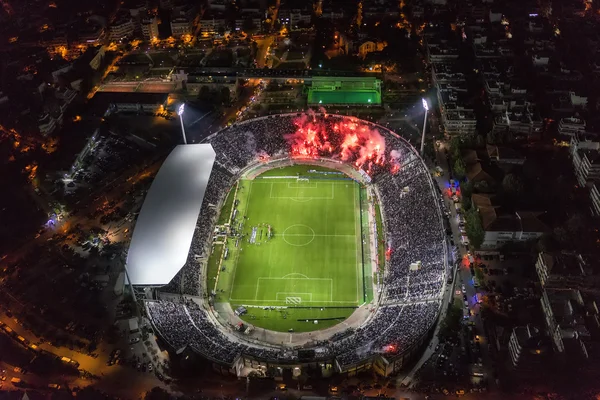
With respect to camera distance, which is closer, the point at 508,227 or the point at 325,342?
the point at 325,342

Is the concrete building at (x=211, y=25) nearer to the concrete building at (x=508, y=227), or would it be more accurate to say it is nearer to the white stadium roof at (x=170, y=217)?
the white stadium roof at (x=170, y=217)

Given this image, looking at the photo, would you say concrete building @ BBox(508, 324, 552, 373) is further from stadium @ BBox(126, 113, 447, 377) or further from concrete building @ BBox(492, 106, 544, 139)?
concrete building @ BBox(492, 106, 544, 139)

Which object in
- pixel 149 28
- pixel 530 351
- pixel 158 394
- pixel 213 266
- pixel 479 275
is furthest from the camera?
pixel 149 28

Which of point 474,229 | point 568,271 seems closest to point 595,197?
point 568,271

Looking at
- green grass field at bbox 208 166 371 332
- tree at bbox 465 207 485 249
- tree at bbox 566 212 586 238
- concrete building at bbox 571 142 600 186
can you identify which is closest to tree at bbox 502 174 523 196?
tree at bbox 465 207 485 249

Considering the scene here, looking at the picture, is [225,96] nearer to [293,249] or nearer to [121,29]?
[293,249]

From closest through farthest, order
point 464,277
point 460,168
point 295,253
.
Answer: point 464,277, point 295,253, point 460,168

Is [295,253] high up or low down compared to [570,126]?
down

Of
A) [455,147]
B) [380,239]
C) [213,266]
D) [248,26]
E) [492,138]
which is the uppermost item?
[492,138]
